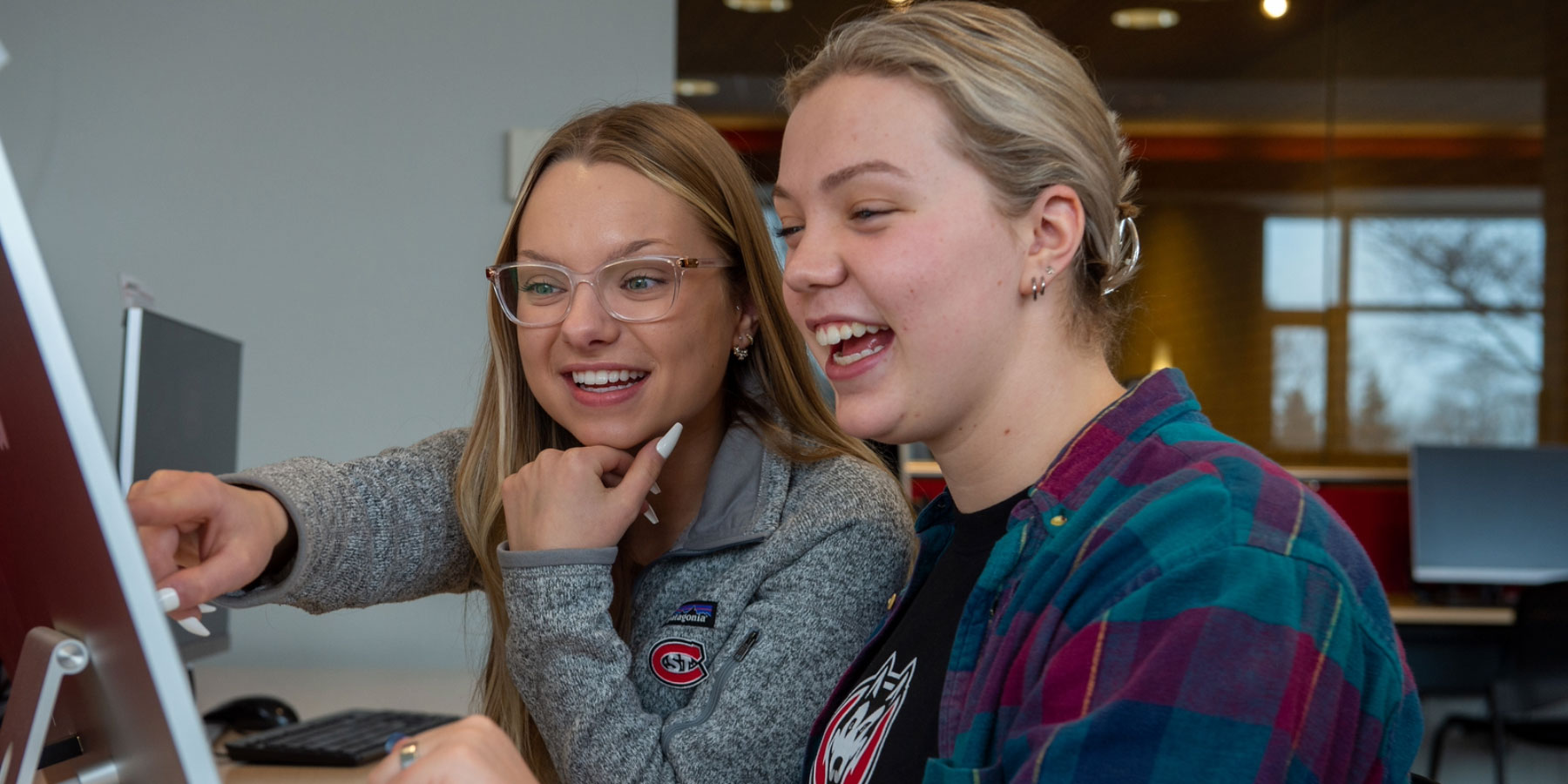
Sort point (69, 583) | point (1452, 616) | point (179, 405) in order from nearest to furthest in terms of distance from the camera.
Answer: point (69, 583), point (179, 405), point (1452, 616)

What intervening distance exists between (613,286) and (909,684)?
20.2 inches

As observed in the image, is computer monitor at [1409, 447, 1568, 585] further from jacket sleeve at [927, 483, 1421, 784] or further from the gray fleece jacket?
jacket sleeve at [927, 483, 1421, 784]

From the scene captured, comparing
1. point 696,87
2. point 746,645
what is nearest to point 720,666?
point 746,645

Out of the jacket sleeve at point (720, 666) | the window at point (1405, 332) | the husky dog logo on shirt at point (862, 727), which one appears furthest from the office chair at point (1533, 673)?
the husky dog logo on shirt at point (862, 727)

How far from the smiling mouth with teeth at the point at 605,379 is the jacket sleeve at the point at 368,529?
220 mm

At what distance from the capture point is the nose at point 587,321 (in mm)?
1229

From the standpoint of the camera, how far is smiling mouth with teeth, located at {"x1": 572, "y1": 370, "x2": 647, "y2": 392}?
1.27 metres

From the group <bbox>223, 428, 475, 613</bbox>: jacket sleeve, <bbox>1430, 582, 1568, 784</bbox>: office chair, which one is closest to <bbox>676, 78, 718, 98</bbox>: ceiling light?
<bbox>1430, 582, 1568, 784</bbox>: office chair

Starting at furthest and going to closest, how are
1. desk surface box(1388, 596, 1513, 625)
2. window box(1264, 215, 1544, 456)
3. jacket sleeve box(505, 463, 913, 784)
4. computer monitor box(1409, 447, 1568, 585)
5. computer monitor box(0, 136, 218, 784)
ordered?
window box(1264, 215, 1544, 456)
computer monitor box(1409, 447, 1568, 585)
desk surface box(1388, 596, 1513, 625)
jacket sleeve box(505, 463, 913, 784)
computer monitor box(0, 136, 218, 784)

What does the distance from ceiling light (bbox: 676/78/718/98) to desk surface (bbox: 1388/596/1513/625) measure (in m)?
3.36

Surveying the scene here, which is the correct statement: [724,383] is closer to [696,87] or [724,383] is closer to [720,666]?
[720,666]

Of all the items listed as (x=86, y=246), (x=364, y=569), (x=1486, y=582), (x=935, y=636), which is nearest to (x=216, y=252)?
(x=86, y=246)

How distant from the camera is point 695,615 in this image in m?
1.19

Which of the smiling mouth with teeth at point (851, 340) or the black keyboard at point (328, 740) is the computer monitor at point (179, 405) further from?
the smiling mouth with teeth at point (851, 340)
